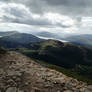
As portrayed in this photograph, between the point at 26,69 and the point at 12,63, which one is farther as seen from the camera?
the point at 12,63

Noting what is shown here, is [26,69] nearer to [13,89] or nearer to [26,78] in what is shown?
[26,78]

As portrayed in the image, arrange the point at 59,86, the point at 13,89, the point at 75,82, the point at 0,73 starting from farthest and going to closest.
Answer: the point at 0,73 → the point at 75,82 → the point at 59,86 → the point at 13,89

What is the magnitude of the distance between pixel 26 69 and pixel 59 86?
4.92 meters

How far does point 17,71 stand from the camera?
1483 cm

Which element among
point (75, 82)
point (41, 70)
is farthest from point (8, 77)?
point (75, 82)

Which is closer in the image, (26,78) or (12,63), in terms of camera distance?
(26,78)

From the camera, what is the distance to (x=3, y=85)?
11891 mm

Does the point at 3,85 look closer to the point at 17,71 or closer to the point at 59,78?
the point at 17,71

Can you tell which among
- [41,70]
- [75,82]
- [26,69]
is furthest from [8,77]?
[75,82]

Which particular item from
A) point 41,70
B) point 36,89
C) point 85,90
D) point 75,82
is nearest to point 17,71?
point 41,70

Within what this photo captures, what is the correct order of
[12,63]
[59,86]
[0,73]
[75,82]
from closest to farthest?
[59,86]
[75,82]
[0,73]
[12,63]

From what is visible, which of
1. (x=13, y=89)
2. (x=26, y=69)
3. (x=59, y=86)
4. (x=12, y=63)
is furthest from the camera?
(x=12, y=63)

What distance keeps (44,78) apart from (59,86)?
1931 millimetres

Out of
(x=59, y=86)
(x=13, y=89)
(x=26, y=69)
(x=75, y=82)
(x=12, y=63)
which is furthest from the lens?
(x=12, y=63)
